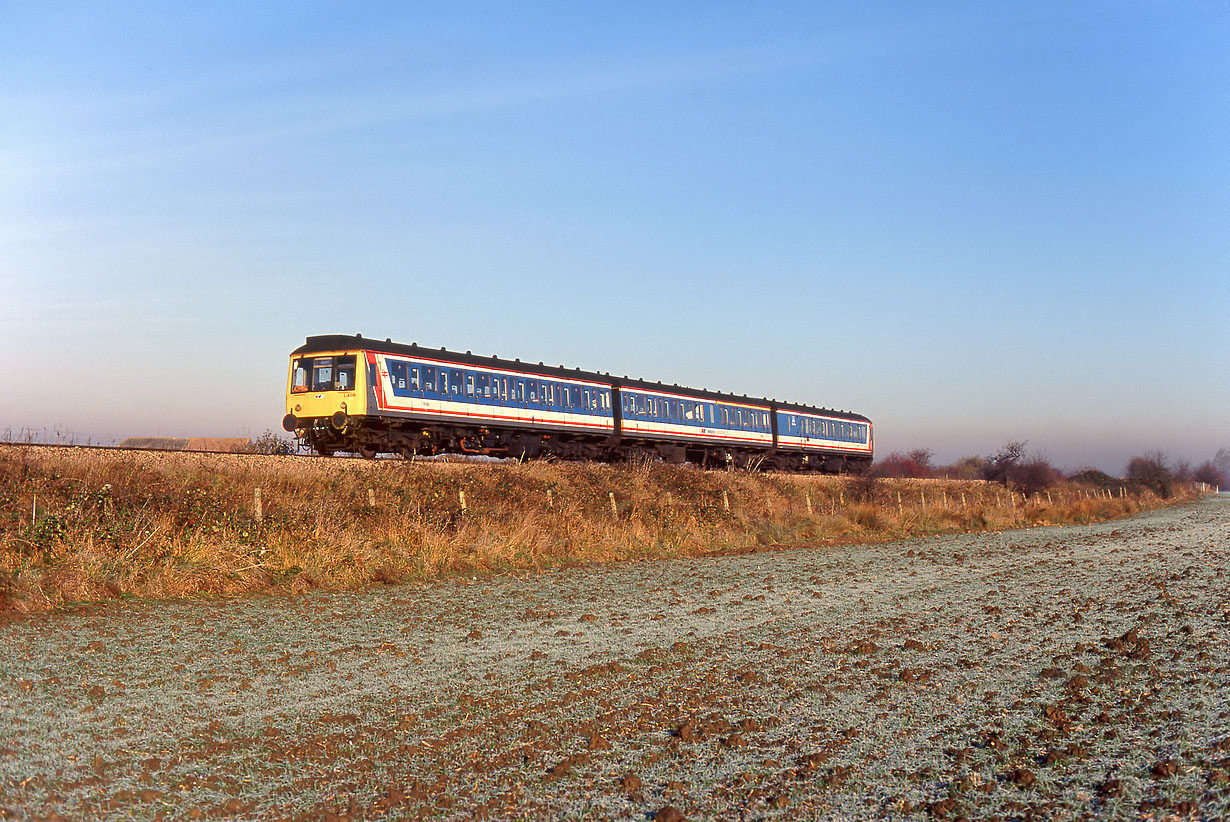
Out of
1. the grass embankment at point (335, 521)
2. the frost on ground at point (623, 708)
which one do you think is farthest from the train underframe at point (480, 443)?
the frost on ground at point (623, 708)

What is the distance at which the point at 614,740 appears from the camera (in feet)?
16.8

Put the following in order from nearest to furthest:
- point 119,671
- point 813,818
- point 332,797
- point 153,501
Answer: point 813,818, point 332,797, point 119,671, point 153,501

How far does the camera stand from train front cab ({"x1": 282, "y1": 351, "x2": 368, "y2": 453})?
24.0m

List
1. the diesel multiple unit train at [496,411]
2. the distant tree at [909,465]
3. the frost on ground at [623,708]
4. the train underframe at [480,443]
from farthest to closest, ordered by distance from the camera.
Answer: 1. the distant tree at [909,465]
2. the train underframe at [480,443]
3. the diesel multiple unit train at [496,411]
4. the frost on ground at [623,708]

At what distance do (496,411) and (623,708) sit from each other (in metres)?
22.6

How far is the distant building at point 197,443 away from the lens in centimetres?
2570

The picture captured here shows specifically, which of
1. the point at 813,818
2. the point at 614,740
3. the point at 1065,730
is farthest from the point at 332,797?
the point at 1065,730

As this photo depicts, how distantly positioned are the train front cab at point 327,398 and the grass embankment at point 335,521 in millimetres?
4010

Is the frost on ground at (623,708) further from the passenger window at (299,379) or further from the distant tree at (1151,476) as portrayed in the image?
the distant tree at (1151,476)

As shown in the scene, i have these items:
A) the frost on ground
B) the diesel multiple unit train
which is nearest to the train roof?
the diesel multiple unit train

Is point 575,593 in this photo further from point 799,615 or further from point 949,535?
point 949,535

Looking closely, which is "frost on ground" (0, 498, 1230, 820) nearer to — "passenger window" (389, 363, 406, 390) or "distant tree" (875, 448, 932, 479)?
"passenger window" (389, 363, 406, 390)

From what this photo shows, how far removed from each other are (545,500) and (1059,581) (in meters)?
9.75

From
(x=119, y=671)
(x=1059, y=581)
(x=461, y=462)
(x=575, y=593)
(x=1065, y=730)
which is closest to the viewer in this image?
(x=1065, y=730)
